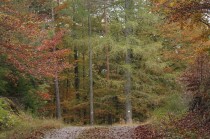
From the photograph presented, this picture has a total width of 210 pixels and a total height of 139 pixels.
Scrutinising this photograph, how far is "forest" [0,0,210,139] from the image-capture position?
13961mm

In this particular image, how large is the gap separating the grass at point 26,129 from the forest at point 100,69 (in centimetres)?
4

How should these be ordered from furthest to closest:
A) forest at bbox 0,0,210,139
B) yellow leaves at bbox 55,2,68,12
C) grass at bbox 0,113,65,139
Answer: yellow leaves at bbox 55,2,68,12 < forest at bbox 0,0,210,139 < grass at bbox 0,113,65,139

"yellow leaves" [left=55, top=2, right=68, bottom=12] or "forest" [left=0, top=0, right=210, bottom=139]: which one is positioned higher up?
"yellow leaves" [left=55, top=2, right=68, bottom=12]

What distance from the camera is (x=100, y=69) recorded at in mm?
31203

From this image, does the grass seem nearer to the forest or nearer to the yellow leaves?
the forest

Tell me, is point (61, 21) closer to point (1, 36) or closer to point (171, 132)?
point (1, 36)

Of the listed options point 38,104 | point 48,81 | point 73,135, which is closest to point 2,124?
point 73,135

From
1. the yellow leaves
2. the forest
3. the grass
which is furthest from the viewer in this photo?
the yellow leaves

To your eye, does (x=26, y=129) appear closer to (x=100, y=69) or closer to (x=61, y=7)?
(x=61, y=7)

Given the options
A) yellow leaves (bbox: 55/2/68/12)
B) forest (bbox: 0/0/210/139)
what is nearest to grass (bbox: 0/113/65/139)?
forest (bbox: 0/0/210/139)

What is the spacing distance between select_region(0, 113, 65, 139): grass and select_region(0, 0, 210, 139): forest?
4 centimetres

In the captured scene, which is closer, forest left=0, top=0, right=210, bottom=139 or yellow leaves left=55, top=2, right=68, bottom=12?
forest left=0, top=0, right=210, bottom=139

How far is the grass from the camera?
12798 millimetres

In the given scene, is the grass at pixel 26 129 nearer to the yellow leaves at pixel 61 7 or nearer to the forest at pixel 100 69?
the forest at pixel 100 69
